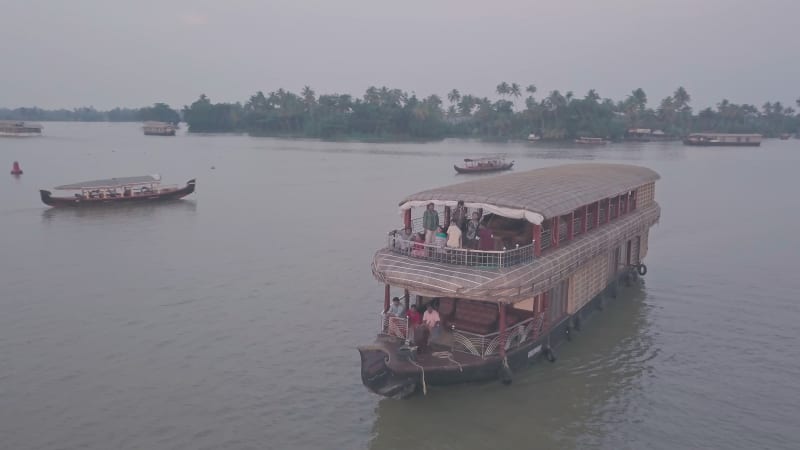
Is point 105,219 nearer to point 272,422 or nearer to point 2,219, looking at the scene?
point 2,219

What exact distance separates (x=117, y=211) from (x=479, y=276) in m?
33.0

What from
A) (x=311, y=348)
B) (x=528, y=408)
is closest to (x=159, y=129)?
(x=311, y=348)

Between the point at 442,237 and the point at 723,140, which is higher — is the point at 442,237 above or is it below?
below

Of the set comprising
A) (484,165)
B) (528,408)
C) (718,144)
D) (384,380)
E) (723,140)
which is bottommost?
(528,408)

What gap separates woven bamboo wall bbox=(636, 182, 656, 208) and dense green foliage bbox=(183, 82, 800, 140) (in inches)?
4103

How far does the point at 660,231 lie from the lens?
1308 inches

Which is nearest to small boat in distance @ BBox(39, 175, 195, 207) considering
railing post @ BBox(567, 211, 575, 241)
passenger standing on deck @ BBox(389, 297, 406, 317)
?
passenger standing on deck @ BBox(389, 297, 406, 317)

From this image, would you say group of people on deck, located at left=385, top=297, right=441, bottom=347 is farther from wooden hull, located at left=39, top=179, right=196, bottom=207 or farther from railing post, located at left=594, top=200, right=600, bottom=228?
wooden hull, located at left=39, top=179, right=196, bottom=207

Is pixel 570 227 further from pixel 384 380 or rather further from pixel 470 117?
pixel 470 117

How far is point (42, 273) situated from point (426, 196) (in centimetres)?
1756

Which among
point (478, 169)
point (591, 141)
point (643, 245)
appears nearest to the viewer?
point (643, 245)

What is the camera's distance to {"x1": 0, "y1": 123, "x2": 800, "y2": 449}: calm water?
518 inches

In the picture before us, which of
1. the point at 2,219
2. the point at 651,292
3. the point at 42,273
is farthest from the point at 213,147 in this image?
the point at 651,292

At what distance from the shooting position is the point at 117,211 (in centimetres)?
3978
